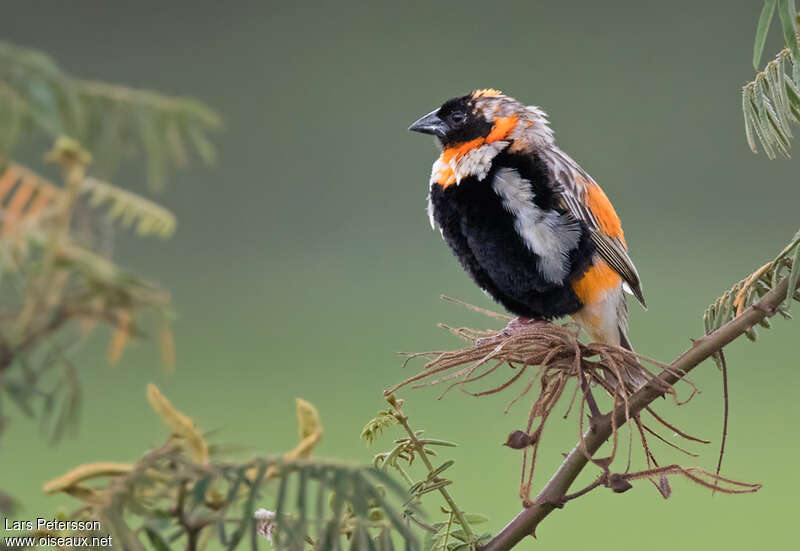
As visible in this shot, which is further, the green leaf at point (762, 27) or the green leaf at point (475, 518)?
the green leaf at point (475, 518)

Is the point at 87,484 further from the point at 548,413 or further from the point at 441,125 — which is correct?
the point at 441,125

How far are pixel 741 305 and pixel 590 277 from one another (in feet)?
1.43

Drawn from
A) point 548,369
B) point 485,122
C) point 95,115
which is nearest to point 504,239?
point 485,122

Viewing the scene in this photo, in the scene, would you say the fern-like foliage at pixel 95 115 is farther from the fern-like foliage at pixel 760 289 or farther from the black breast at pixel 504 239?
the black breast at pixel 504 239

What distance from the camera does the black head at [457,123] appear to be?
100 centimetres

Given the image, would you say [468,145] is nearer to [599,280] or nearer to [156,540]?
[599,280]

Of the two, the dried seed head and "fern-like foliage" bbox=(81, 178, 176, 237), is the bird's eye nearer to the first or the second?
the dried seed head

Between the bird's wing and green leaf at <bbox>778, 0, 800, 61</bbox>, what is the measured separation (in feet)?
1.71

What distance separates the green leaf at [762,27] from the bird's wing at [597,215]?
21.4 inches

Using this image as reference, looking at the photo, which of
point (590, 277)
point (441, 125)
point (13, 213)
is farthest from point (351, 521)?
point (441, 125)

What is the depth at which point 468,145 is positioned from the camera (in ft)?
3.23

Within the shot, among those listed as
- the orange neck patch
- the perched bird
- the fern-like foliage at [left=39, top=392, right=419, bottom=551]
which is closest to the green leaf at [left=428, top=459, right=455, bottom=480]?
the fern-like foliage at [left=39, top=392, right=419, bottom=551]

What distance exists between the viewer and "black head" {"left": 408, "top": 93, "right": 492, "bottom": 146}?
100 centimetres

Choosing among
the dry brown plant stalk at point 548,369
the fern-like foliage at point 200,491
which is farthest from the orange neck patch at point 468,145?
the fern-like foliage at point 200,491
